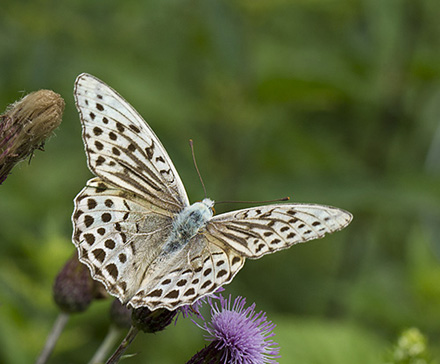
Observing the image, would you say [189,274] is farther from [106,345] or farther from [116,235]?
[106,345]

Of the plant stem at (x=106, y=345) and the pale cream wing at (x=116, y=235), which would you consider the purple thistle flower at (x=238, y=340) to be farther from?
the plant stem at (x=106, y=345)

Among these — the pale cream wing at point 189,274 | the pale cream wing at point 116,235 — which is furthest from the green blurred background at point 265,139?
the pale cream wing at point 189,274

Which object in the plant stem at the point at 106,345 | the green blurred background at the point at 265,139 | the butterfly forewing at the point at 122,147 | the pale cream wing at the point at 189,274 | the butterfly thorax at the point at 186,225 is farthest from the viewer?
the green blurred background at the point at 265,139

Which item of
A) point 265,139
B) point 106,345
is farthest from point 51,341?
point 265,139

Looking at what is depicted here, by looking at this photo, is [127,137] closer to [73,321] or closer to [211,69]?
[73,321]

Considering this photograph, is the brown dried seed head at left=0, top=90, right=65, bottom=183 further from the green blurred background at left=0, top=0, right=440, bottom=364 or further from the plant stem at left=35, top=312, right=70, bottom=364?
the green blurred background at left=0, top=0, right=440, bottom=364

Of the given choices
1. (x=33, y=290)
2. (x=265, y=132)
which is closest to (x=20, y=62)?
(x=33, y=290)
